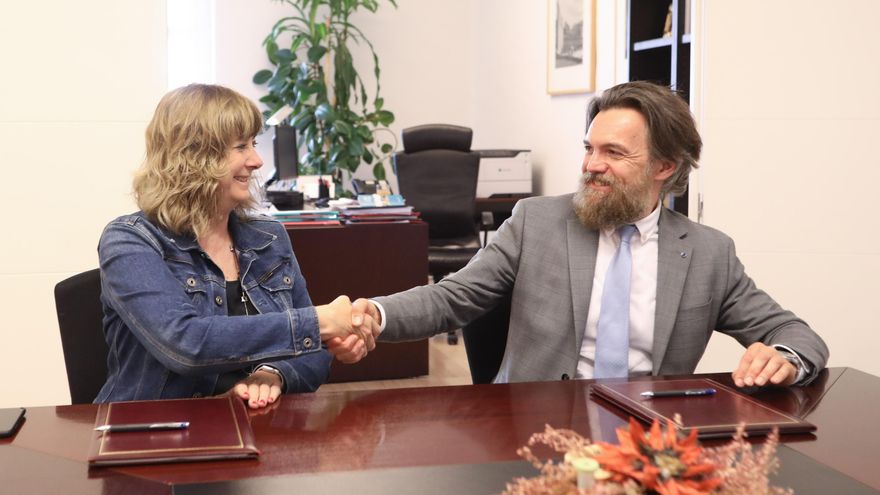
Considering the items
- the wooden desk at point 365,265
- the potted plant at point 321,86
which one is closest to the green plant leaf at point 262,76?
the potted plant at point 321,86

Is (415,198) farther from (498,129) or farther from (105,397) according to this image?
(105,397)

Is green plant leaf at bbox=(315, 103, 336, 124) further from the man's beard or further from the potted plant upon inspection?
the man's beard

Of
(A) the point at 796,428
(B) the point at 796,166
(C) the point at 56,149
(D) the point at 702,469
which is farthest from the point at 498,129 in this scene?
(D) the point at 702,469

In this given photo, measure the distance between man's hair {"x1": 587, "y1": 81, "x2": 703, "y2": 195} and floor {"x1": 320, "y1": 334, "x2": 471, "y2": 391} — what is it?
219 cm

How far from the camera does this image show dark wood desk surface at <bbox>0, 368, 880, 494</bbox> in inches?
52.5

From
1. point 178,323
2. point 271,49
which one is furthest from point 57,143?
point 271,49

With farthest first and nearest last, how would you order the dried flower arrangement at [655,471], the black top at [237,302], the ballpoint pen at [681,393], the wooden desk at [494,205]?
the wooden desk at [494,205] → the black top at [237,302] → the ballpoint pen at [681,393] → the dried flower arrangement at [655,471]

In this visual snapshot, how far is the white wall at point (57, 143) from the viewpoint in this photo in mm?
2996

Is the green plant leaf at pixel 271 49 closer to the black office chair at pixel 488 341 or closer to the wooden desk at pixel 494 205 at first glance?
the wooden desk at pixel 494 205

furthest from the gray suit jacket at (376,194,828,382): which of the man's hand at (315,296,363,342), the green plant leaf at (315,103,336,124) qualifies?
the green plant leaf at (315,103,336,124)

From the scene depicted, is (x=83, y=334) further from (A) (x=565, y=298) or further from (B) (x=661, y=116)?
(B) (x=661, y=116)

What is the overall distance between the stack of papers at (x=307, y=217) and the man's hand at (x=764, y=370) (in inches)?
113

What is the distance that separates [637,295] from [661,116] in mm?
420

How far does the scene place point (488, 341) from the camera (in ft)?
7.51
